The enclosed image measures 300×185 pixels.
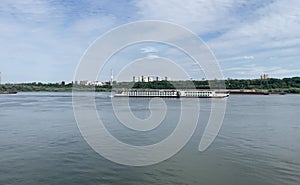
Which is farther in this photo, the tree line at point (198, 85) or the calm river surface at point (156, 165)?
the tree line at point (198, 85)

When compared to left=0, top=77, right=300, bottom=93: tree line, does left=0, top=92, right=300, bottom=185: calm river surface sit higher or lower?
lower

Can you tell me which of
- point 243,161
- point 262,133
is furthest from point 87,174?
point 262,133

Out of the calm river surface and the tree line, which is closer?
the calm river surface

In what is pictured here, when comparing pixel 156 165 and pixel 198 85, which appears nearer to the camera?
pixel 156 165

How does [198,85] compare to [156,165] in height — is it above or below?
above

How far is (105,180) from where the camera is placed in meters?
5.86

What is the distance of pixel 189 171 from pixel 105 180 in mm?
1779

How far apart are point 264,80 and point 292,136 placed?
221ft

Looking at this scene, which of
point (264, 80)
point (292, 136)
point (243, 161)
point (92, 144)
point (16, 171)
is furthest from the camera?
point (264, 80)

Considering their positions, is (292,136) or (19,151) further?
(292,136)

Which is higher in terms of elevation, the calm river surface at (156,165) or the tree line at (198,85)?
the tree line at (198,85)

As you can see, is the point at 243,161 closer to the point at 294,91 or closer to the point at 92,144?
the point at 92,144

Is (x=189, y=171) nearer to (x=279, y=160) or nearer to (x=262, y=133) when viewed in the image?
(x=279, y=160)

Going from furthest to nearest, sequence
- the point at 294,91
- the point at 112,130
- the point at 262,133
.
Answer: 1. the point at 294,91
2. the point at 112,130
3. the point at 262,133
